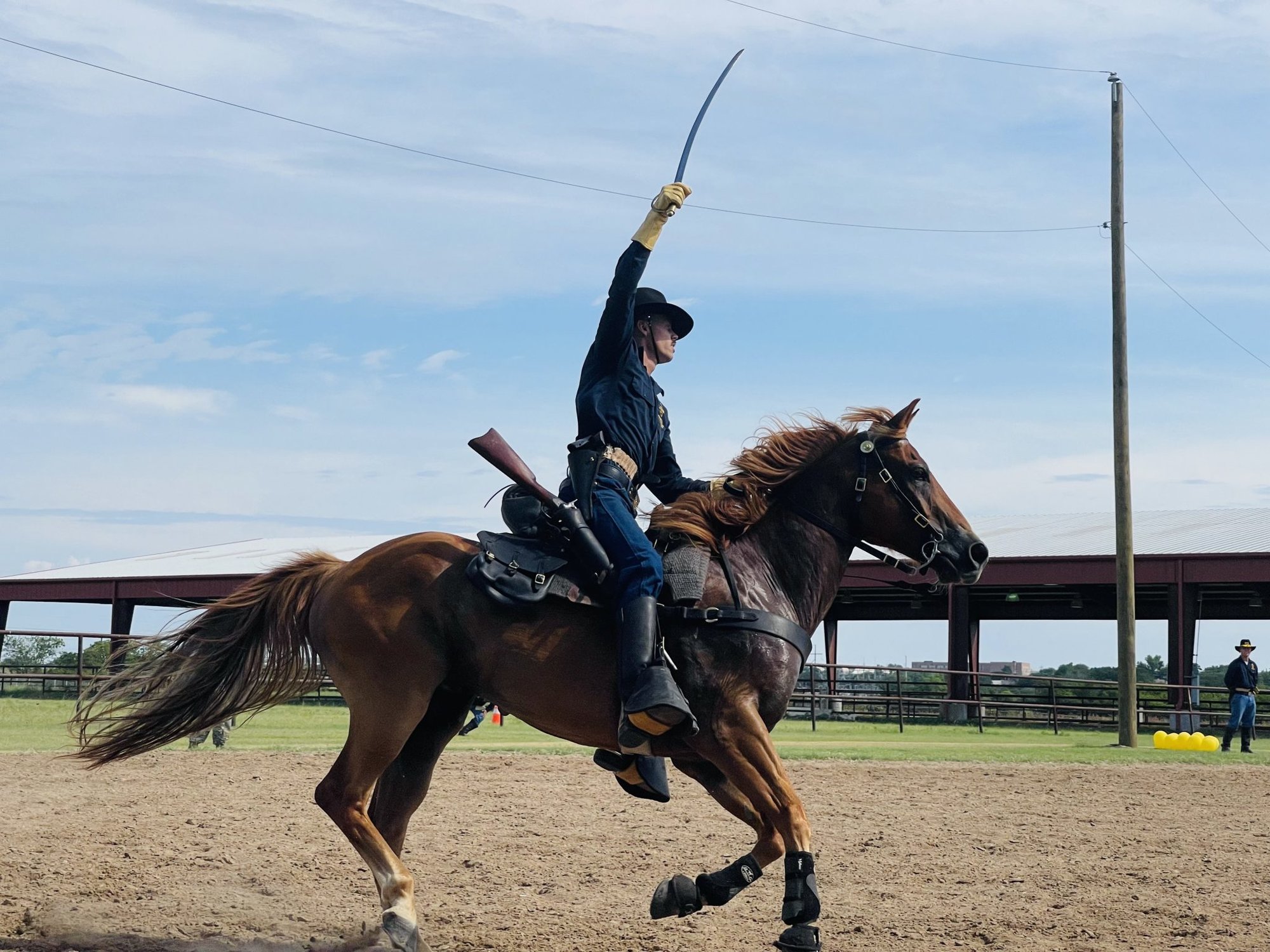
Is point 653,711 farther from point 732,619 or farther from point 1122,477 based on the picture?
point 1122,477

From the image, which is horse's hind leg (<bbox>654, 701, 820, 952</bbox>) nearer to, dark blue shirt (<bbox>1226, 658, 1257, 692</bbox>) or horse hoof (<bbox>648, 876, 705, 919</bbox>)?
horse hoof (<bbox>648, 876, 705, 919</bbox>)

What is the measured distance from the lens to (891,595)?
1383 inches

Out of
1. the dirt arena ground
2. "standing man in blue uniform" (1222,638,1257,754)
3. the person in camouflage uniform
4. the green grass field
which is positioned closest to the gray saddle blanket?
the dirt arena ground

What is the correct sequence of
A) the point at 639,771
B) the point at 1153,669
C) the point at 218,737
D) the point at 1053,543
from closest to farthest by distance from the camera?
the point at 639,771 < the point at 218,737 < the point at 1053,543 < the point at 1153,669

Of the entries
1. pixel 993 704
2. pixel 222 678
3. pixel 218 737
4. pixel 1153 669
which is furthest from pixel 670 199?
pixel 1153 669

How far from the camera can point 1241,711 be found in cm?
1902

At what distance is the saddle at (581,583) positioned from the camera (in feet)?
17.5

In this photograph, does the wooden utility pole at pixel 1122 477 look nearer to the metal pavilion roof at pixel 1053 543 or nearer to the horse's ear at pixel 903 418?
the metal pavilion roof at pixel 1053 543

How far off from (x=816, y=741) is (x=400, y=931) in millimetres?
14124

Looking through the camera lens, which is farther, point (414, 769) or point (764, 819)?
point (414, 769)

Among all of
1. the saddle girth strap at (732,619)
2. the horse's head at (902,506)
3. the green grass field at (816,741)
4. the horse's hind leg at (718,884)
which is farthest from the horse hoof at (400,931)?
the green grass field at (816,741)

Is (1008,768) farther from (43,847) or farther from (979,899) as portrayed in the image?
(43,847)

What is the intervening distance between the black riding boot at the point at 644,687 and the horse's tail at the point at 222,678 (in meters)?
1.77

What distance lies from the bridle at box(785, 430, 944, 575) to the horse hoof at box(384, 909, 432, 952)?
2408mm
